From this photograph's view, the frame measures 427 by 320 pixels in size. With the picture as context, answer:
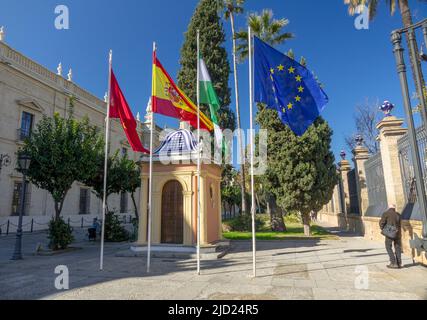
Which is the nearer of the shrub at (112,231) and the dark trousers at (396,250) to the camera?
the dark trousers at (396,250)

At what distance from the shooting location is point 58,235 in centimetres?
1323

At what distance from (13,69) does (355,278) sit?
26.2 metres

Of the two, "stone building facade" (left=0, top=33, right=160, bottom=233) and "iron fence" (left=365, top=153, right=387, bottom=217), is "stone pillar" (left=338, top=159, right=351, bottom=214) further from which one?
"stone building facade" (left=0, top=33, right=160, bottom=233)

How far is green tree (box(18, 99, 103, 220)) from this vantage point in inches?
501

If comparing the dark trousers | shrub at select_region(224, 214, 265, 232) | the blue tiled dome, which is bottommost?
the dark trousers

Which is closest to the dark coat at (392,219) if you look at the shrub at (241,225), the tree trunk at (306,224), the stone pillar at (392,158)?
the stone pillar at (392,158)

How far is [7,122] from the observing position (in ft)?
75.6

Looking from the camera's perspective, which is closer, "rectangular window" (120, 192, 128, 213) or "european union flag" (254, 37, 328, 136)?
"european union flag" (254, 37, 328, 136)

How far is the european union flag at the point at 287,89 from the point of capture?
841cm

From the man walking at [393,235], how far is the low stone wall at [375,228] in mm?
459

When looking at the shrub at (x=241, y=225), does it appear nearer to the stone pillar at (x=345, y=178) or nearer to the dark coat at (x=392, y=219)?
the stone pillar at (x=345, y=178)

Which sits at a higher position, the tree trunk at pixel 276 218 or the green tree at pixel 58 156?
the green tree at pixel 58 156

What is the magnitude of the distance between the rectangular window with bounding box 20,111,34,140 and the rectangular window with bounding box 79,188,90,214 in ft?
26.5

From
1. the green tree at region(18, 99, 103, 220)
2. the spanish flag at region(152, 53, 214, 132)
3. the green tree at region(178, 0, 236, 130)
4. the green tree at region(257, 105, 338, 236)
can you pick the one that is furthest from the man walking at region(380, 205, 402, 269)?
the green tree at region(178, 0, 236, 130)
